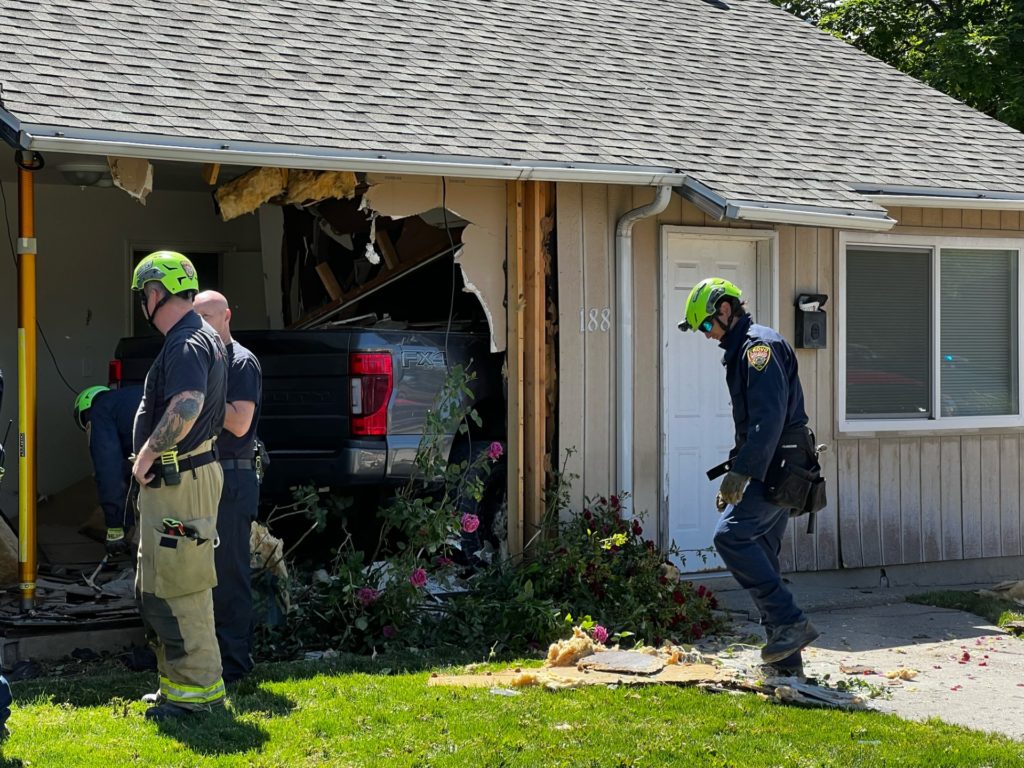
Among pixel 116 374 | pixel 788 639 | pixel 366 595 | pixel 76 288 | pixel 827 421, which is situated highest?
pixel 76 288

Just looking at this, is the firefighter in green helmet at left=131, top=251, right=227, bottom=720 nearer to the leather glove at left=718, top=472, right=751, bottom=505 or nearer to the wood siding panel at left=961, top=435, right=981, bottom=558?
the leather glove at left=718, top=472, right=751, bottom=505

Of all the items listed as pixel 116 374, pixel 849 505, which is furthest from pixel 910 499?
pixel 116 374

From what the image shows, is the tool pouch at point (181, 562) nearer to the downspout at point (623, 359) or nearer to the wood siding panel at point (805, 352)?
the downspout at point (623, 359)

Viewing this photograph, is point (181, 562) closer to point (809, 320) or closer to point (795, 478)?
point (795, 478)

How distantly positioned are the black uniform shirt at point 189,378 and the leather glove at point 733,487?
2.48 meters

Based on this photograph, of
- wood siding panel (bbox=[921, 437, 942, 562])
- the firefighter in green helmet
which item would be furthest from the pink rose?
wood siding panel (bbox=[921, 437, 942, 562])

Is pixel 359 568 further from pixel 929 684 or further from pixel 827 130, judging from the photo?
pixel 827 130

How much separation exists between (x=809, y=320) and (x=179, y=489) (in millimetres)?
5556

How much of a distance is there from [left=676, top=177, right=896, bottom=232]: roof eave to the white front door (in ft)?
2.25

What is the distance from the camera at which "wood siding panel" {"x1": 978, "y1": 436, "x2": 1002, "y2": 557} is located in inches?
429

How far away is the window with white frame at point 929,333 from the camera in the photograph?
10.5 meters

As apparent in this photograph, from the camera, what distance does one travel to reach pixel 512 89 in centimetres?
984

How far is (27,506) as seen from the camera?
7.44m

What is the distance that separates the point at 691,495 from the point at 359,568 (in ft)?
9.61
